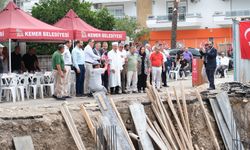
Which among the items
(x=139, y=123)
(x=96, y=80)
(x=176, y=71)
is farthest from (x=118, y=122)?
(x=176, y=71)

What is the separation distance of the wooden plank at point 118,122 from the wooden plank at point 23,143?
1.69m

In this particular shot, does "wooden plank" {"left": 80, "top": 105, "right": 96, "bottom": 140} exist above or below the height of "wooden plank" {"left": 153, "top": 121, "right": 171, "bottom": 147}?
above

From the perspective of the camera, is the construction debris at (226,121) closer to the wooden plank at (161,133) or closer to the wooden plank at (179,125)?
the wooden plank at (179,125)

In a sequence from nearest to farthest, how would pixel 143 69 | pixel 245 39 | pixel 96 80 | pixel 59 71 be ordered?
1. pixel 245 39
2. pixel 59 71
3. pixel 96 80
4. pixel 143 69

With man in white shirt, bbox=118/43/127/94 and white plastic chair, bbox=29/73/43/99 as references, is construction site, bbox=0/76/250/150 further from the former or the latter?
white plastic chair, bbox=29/73/43/99

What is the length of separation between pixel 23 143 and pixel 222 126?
484cm

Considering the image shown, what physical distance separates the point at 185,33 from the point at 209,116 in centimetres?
4407

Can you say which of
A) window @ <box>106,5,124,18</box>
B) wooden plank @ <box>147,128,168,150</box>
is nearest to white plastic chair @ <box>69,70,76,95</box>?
wooden plank @ <box>147,128,168,150</box>

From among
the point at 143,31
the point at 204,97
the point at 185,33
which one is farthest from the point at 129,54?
the point at 185,33

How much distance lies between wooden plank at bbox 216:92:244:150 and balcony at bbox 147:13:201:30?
4192 cm

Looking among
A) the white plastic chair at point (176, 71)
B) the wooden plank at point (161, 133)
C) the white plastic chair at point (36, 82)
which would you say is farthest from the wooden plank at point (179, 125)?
the white plastic chair at point (176, 71)

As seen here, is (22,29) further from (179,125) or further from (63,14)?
(63,14)

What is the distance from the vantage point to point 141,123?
35.8ft

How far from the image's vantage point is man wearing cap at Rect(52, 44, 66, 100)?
1666 cm
